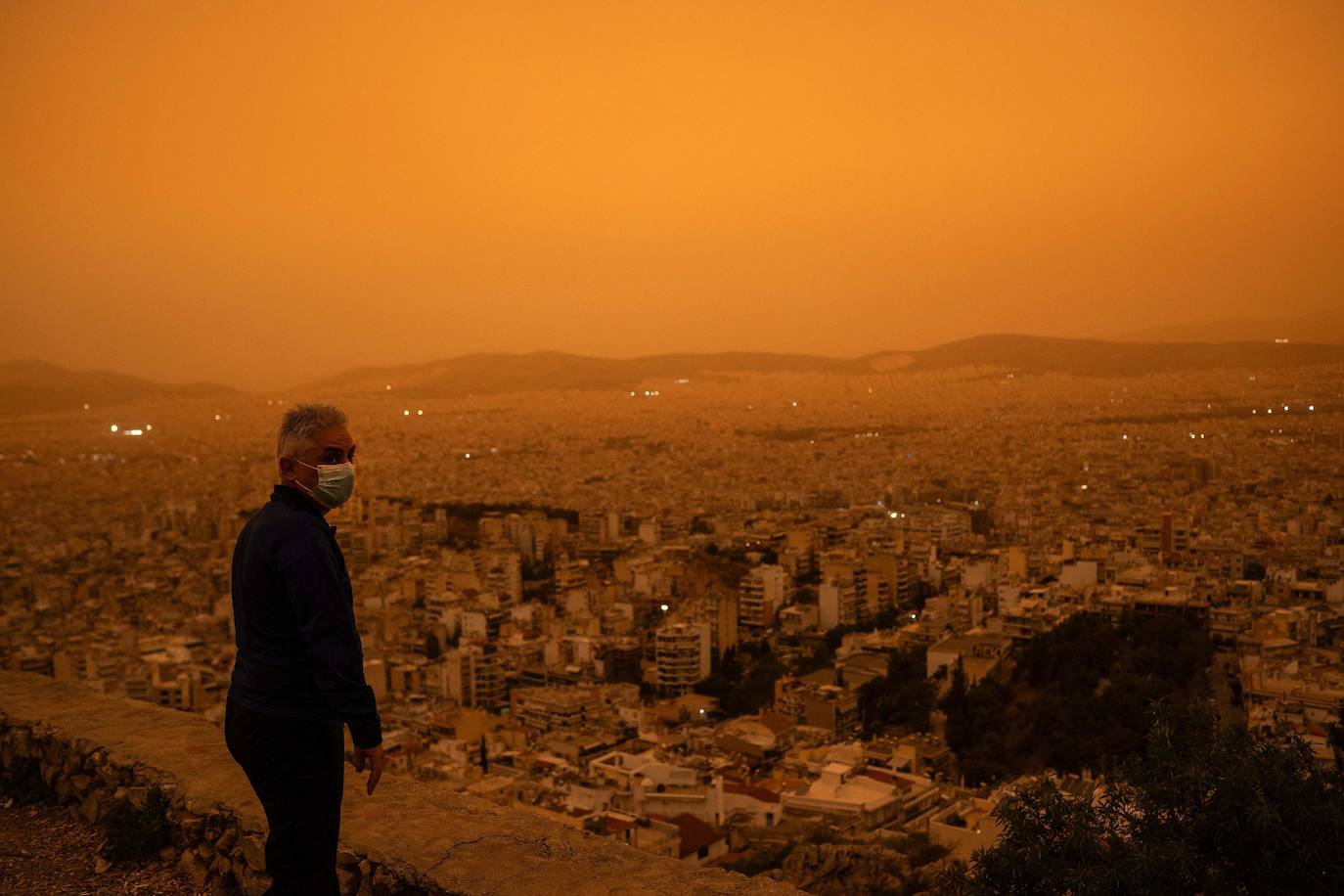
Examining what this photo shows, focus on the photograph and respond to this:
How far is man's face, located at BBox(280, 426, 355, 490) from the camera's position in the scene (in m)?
1.69

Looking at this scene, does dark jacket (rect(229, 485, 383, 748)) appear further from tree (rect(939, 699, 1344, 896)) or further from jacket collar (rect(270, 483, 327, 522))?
tree (rect(939, 699, 1344, 896))

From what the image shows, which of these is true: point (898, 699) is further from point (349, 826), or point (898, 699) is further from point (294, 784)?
point (294, 784)

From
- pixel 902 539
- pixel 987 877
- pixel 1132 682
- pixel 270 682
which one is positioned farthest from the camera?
pixel 902 539

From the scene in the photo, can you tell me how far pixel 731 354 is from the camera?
2580cm

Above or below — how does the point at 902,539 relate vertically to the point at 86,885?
below

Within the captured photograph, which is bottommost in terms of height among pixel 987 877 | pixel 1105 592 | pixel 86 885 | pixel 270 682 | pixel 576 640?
pixel 576 640

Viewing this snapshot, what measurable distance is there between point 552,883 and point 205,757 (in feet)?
4.35

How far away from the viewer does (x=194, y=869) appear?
2.49 meters

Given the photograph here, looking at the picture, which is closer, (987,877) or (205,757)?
(987,877)

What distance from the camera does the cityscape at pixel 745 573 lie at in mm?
7797

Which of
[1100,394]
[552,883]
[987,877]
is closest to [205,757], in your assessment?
[552,883]

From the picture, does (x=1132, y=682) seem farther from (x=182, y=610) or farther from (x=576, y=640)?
(x=182, y=610)

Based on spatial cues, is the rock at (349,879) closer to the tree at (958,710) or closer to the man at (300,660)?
the man at (300,660)

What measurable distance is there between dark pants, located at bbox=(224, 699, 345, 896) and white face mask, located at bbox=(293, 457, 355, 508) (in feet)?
1.17
